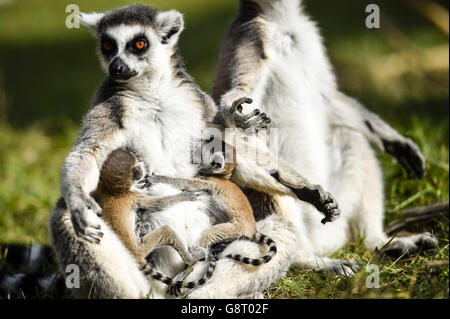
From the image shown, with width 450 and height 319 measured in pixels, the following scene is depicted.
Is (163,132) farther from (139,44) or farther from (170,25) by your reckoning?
(170,25)

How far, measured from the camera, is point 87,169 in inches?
125

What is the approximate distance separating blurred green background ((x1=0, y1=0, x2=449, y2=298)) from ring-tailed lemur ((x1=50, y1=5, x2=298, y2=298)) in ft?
2.14

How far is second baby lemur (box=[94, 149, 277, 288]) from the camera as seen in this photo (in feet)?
10.3

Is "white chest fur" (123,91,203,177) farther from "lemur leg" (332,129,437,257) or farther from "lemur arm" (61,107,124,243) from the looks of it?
"lemur leg" (332,129,437,257)

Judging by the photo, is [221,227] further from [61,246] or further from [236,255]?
[61,246]

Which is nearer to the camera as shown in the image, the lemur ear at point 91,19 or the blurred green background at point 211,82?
the lemur ear at point 91,19

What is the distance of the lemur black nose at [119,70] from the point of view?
10.3ft

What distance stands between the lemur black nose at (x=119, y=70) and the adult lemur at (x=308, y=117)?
0.90 meters

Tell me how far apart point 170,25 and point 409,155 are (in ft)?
8.28

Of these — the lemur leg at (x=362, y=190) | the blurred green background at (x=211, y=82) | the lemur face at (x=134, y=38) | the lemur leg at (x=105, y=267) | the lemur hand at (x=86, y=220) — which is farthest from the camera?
the blurred green background at (x=211, y=82)

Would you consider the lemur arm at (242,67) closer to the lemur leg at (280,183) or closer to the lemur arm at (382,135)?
the lemur leg at (280,183)

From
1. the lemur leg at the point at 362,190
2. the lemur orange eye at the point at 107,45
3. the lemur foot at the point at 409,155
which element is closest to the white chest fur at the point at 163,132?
the lemur orange eye at the point at 107,45

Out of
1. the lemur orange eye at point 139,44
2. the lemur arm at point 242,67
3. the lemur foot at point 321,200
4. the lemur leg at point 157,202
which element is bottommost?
the lemur foot at point 321,200

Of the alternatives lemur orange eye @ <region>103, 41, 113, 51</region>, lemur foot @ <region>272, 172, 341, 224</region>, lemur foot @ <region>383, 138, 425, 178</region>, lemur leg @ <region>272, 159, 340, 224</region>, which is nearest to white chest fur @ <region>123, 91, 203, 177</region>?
lemur orange eye @ <region>103, 41, 113, 51</region>
